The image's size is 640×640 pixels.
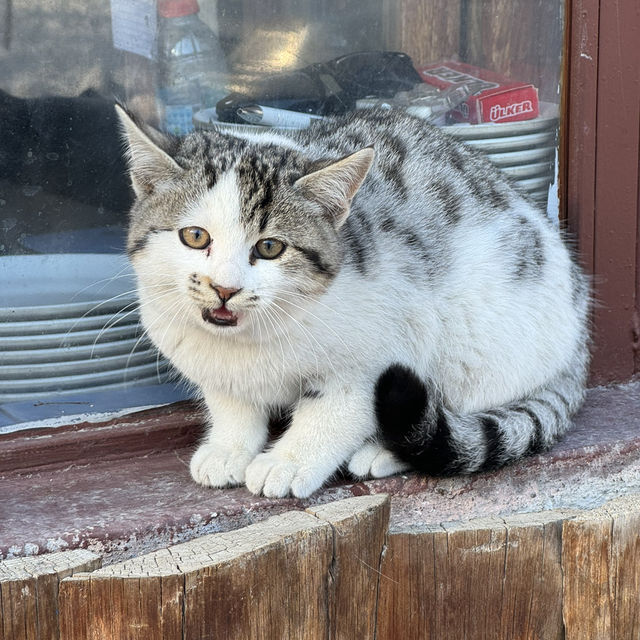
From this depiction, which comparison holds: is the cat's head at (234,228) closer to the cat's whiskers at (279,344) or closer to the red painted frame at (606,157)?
the cat's whiskers at (279,344)

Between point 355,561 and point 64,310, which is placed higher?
point 64,310

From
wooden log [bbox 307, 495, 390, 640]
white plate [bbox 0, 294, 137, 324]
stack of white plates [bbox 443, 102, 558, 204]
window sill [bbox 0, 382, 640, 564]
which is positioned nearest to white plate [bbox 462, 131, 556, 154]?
stack of white plates [bbox 443, 102, 558, 204]

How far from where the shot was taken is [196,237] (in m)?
2.01

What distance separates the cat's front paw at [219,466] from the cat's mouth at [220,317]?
44 cm

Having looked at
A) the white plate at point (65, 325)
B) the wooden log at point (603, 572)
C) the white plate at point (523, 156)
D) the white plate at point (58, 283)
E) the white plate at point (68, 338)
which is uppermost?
the white plate at point (523, 156)

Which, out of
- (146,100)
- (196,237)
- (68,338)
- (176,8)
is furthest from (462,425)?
(176,8)

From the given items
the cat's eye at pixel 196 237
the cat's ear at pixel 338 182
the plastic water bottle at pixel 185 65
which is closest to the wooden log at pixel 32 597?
the cat's eye at pixel 196 237

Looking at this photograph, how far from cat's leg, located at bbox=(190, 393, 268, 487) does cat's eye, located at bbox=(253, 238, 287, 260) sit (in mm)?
479

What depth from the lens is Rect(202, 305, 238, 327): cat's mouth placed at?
77.8 inches

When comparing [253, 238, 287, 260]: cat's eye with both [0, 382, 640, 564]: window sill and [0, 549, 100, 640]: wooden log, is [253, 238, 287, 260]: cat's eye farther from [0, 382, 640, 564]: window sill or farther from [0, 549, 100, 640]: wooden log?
[0, 549, 100, 640]: wooden log

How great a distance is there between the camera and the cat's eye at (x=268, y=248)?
203cm

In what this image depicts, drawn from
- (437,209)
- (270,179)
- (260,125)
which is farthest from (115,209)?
(437,209)

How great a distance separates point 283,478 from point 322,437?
0.14m

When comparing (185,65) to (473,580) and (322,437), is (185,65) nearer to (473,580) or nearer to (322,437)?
(322,437)
